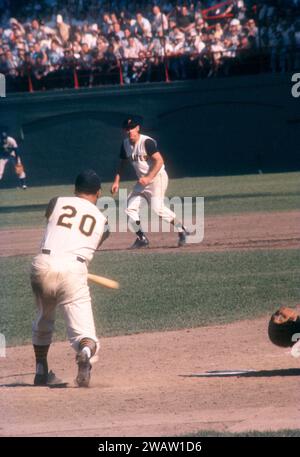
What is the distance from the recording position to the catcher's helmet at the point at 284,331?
8.15 metres

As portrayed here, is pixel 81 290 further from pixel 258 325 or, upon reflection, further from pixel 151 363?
pixel 258 325

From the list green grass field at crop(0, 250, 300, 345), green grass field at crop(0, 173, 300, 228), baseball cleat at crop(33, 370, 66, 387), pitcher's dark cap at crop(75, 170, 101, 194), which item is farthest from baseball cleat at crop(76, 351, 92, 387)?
green grass field at crop(0, 173, 300, 228)

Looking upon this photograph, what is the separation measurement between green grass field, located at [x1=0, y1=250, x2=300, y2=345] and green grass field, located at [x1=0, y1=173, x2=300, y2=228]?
608 cm

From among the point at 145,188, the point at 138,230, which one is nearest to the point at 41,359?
the point at 145,188

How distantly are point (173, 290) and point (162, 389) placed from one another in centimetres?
513

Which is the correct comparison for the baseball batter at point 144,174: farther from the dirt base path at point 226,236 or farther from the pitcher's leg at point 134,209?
the dirt base path at point 226,236

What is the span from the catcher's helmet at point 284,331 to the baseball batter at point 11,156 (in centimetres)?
2556

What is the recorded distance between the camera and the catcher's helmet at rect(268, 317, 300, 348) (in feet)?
26.7

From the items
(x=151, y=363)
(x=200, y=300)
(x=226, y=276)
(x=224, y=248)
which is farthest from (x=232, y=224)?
(x=151, y=363)

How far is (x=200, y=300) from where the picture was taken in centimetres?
1238

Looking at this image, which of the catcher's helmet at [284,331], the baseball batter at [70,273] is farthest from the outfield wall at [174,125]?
the catcher's helmet at [284,331]

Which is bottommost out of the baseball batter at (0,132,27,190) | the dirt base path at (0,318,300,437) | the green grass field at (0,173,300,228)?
the dirt base path at (0,318,300,437)

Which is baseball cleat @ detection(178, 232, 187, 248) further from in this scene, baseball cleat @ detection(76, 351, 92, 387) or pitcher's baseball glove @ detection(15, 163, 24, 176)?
pitcher's baseball glove @ detection(15, 163, 24, 176)
